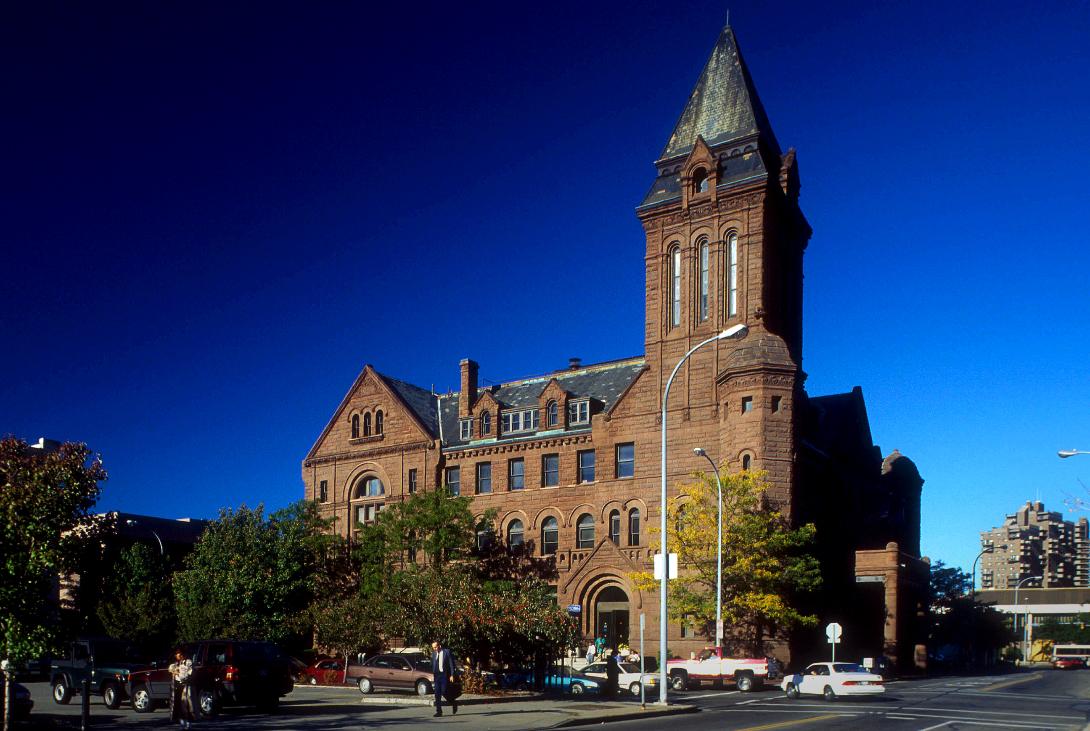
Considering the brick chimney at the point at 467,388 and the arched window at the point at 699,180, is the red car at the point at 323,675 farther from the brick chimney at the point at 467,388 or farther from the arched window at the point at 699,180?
the arched window at the point at 699,180

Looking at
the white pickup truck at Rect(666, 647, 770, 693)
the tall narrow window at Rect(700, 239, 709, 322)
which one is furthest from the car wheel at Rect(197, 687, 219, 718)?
the tall narrow window at Rect(700, 239, 709, 322)

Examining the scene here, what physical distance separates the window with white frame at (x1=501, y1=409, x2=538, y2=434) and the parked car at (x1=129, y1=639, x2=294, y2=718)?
1408 inches

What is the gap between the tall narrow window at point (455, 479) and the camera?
6419cm

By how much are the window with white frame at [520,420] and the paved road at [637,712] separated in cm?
2739

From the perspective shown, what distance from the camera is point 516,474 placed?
6250 cm

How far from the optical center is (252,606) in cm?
4800

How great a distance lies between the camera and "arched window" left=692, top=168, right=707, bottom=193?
58188 millimetres

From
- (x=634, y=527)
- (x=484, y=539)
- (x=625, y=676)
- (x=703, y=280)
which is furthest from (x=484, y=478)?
(x=625, y=676)

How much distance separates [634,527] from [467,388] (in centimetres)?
1484

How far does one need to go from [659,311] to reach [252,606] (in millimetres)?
25853

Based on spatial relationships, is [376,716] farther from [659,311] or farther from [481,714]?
[659,311]

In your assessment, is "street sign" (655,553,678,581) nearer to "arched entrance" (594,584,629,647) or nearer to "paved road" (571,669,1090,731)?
"paved road" (571,669,1090,731)

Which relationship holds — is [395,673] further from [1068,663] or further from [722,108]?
[1068,663]

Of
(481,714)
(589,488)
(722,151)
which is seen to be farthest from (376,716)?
(722,151)
